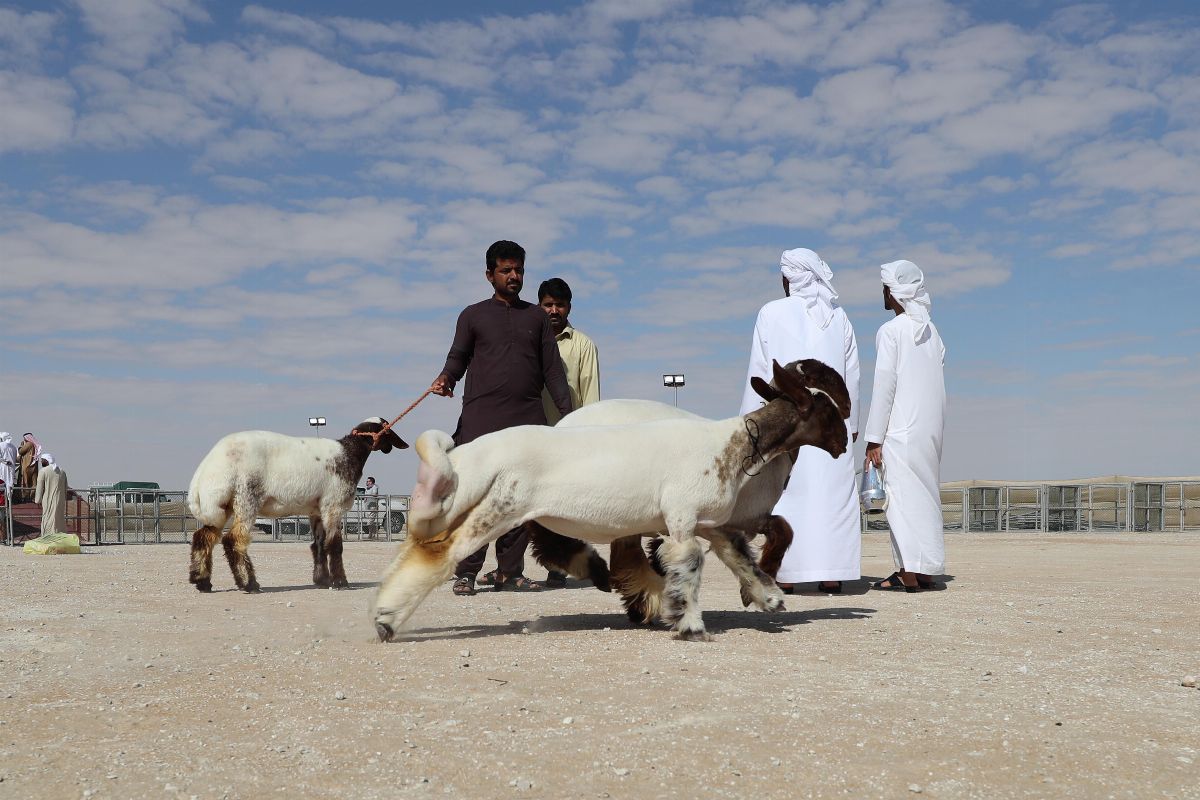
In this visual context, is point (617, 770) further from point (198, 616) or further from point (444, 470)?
point (198, 616)

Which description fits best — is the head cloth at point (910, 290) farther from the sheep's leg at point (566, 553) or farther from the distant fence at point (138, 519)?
the distant fence at point (138, 519)

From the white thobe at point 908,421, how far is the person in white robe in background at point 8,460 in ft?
61.9

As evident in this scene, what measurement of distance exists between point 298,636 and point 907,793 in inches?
160

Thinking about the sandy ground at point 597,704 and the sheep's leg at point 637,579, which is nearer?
the sandy ground at point 597,704

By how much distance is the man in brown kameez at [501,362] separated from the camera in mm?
8516

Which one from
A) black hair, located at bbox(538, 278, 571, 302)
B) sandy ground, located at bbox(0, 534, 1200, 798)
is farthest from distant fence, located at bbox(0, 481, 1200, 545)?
sandy ground, located at bbox(0, 534, 1200, 798)

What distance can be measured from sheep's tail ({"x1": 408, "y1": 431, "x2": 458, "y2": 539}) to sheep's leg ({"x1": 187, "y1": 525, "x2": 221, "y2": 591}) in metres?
4.36

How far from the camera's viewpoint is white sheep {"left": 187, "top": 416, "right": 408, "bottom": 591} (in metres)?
9.38

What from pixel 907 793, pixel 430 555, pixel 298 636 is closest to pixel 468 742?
pixel 907 793

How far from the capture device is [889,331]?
9.45 metres

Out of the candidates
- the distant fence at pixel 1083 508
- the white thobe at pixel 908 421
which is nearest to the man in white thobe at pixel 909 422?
the white thobe at pixel 908 421

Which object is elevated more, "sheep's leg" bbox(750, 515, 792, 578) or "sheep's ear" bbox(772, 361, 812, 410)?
"sheep's ear" bbox(772, 361, 812, 410)

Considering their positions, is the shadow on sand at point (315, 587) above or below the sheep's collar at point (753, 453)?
below

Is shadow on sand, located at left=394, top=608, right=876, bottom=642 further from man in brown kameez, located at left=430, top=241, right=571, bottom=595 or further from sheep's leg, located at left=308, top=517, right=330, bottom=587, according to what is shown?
sheep's leg, located at left=308, top=517, right=330, bottom=587
